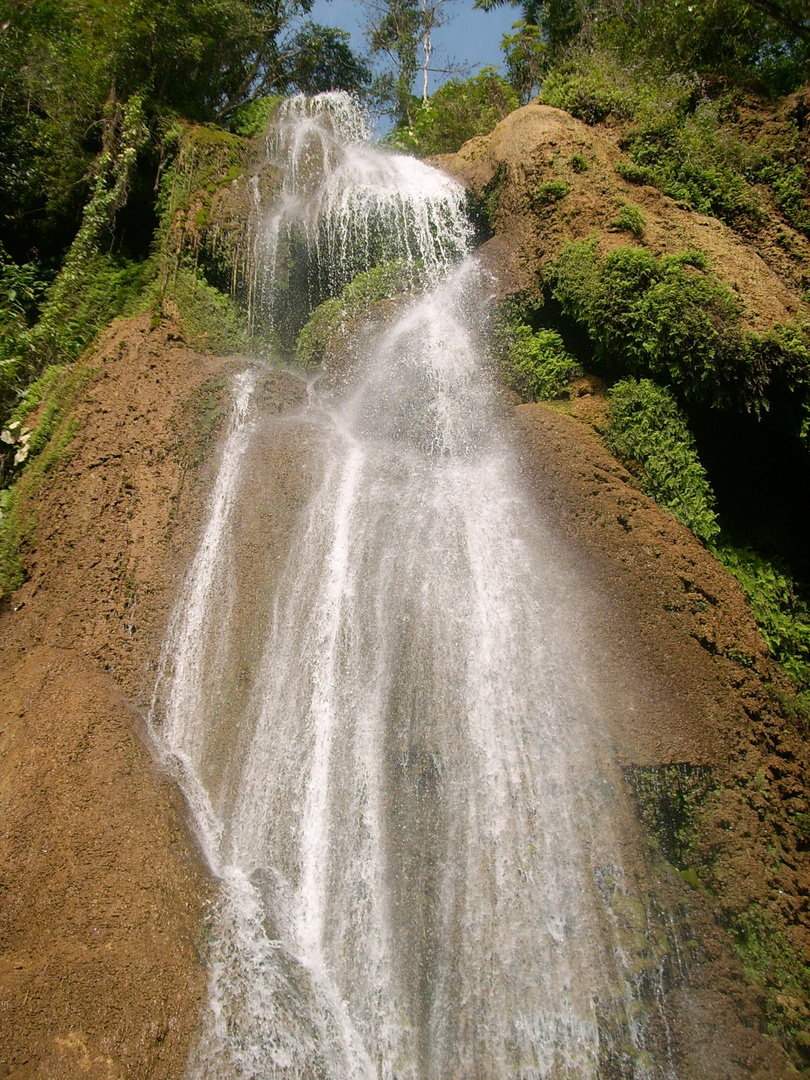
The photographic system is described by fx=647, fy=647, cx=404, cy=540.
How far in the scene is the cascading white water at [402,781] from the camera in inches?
185

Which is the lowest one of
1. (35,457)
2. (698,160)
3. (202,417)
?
(35,457)

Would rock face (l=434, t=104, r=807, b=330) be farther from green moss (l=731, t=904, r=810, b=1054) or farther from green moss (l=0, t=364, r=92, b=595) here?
green moss (l=0, t=364, r=92, b=595)

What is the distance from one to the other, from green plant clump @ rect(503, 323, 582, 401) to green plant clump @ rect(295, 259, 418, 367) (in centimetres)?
259

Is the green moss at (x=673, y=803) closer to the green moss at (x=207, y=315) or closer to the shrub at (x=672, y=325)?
the shrub at (x=672, y=325)

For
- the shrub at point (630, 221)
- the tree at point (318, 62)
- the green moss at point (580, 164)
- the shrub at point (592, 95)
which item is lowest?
the shrub at point (630, 221)

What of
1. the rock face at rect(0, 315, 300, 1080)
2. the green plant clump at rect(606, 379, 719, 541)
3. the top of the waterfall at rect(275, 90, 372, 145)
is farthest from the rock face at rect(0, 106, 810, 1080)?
the top of the waterfall at rect(275, 90, 372, 145)

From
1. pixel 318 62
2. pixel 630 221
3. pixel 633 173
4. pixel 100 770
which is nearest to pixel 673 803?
pixel 100 770

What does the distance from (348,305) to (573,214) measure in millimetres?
3756

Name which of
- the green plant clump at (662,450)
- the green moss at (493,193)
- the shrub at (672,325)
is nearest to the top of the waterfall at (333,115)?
the green moss at (493,193)

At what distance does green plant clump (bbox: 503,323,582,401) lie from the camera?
8.70 meters

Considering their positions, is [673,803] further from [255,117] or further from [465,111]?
[465,111]

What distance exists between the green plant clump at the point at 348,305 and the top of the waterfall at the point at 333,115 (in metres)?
4.89

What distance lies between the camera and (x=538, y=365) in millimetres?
8906

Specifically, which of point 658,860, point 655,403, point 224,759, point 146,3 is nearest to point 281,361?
point 655,403
